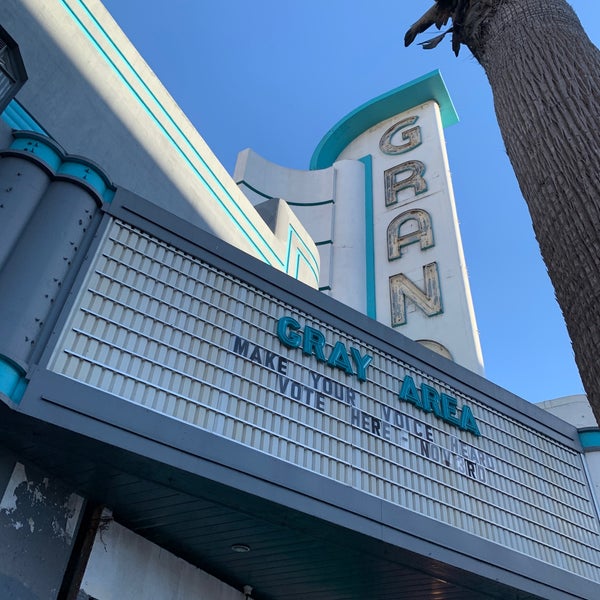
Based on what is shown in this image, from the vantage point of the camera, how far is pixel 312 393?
6.55m

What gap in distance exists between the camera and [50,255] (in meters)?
5.45

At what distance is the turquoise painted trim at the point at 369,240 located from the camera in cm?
1673

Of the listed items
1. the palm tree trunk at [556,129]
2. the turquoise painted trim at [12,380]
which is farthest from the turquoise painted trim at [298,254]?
the palm tree trunk at [556,129]

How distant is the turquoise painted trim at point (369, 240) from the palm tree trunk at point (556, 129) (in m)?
12.0

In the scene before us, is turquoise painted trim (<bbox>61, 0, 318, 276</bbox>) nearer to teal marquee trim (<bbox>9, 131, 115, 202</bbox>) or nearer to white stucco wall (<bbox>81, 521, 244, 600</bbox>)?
teal marquee trim (<bbox>9, 131, 115, 202</bbox>)

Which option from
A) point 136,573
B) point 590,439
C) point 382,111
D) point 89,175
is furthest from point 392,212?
point 136,573

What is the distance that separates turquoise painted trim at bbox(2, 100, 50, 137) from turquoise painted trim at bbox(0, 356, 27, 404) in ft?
10.6

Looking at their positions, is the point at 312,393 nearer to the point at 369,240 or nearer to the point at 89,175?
the point at 89,175

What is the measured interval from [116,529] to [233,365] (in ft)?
6.05

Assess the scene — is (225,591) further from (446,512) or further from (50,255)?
(50,255)

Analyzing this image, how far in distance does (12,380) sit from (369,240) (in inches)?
565

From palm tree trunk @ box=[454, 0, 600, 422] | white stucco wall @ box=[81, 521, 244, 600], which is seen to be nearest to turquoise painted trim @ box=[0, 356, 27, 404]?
white stucco wall @ box=[81, 521, 244, 600]

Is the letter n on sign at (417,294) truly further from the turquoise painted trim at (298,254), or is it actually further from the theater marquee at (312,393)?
the theater marquee at (312,393)

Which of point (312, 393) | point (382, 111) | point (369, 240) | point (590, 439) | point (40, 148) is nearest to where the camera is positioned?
point (40, 148)
